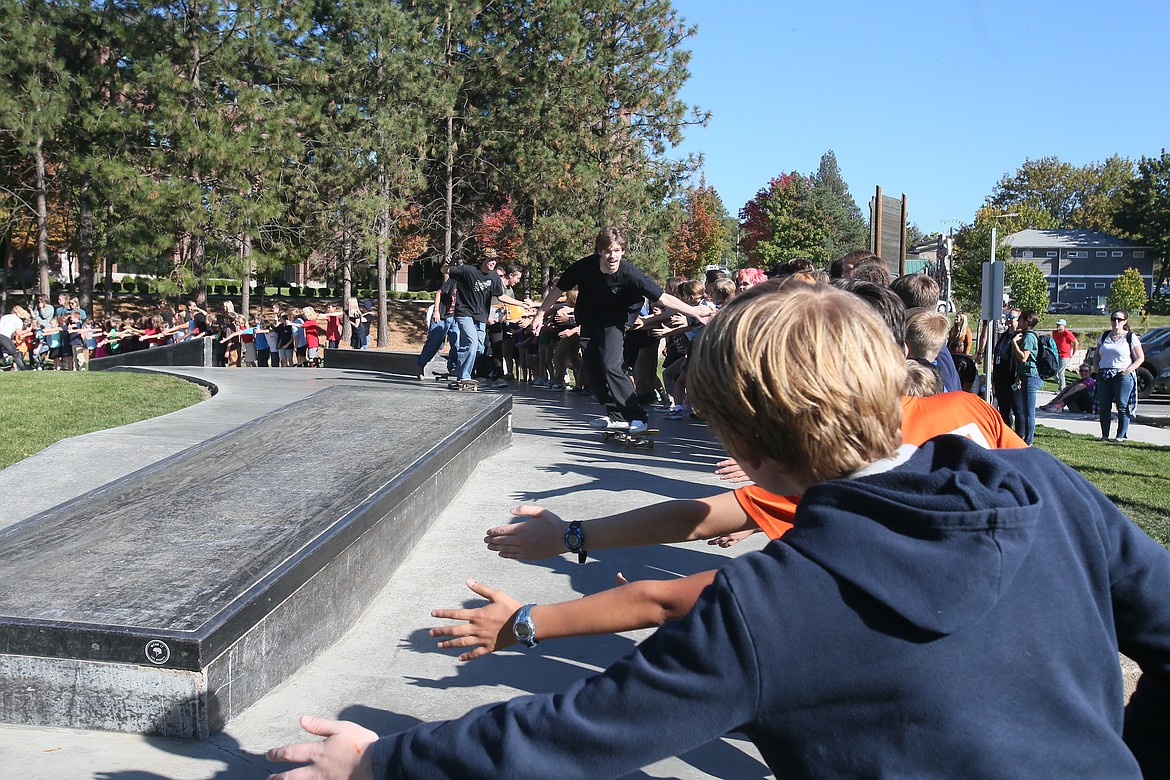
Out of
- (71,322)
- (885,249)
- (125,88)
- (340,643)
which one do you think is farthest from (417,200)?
(340,643)

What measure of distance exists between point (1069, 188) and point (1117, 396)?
394 ft

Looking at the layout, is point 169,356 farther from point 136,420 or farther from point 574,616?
point 574,616

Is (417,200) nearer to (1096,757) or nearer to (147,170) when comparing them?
(147,170)

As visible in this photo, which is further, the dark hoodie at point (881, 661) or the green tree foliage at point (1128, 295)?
the green tree foliage at point (1128, 295)

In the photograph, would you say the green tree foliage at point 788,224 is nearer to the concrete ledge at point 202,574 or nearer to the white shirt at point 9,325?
the white shirt at point 9,325

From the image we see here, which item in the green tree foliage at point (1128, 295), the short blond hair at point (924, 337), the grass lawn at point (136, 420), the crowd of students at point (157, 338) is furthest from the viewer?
the green tree foliage at point (1128, 295)

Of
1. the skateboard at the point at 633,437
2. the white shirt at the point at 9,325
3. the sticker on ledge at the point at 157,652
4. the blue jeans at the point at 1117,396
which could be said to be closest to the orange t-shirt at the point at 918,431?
the sticker on ledge at the point at 157,652

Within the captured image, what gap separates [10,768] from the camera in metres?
3.02

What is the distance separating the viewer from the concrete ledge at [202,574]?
3250mm

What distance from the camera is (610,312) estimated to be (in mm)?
9164

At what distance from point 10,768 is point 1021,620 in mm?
3063

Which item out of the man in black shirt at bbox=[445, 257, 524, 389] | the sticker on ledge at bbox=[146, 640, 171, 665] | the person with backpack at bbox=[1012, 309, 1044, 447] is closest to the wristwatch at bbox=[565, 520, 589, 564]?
the sticker on ledge at bbox=[146, 640, 171, 665]

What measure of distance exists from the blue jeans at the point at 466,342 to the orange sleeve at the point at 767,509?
432 inches

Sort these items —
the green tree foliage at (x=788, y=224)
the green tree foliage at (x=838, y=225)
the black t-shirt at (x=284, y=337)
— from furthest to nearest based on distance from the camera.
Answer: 1. the green tree foliage at (x=838, y=225)
2. the green tree foliage at (x=788, y=224)
3. the black t-shirt at (x=284, y=337)
